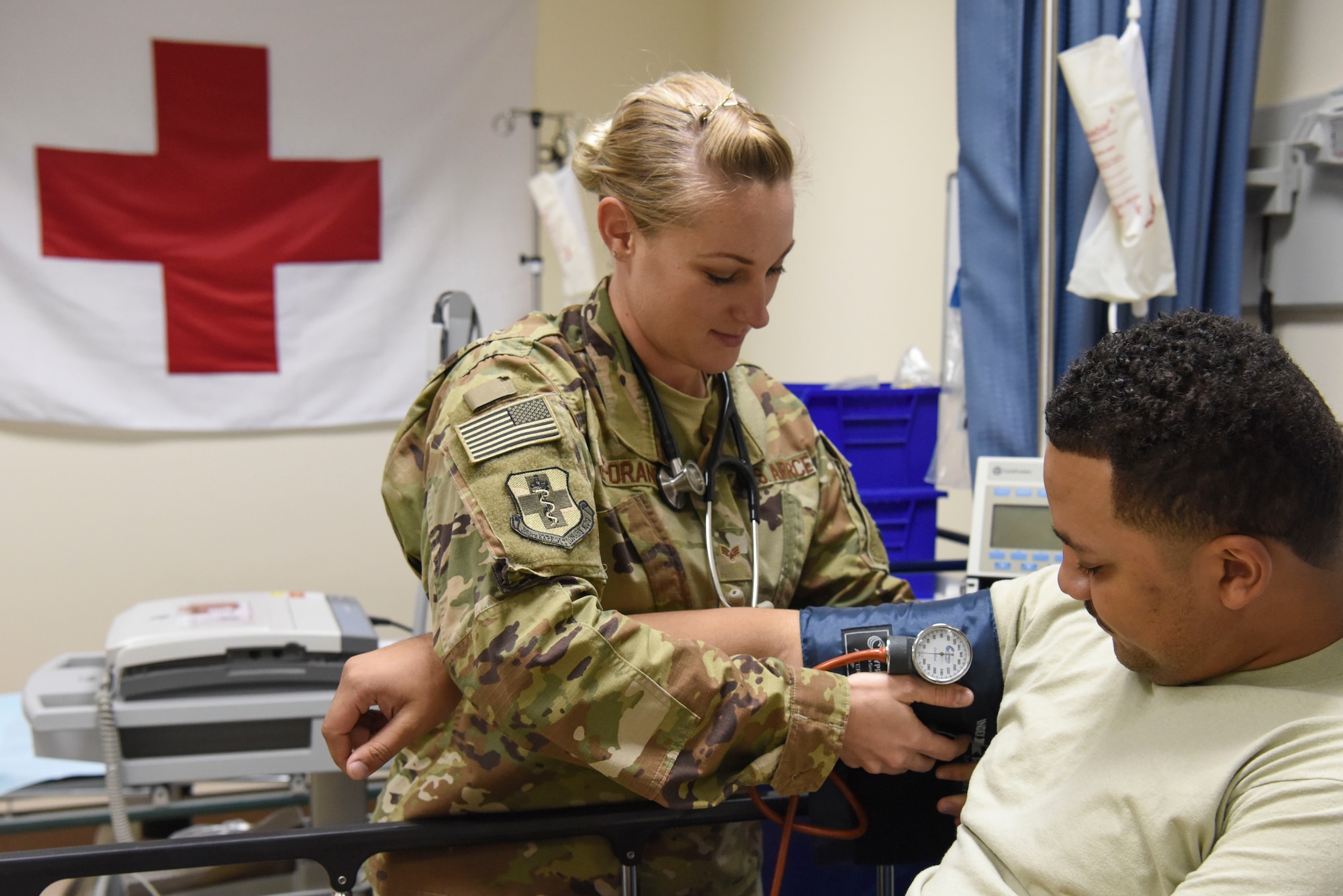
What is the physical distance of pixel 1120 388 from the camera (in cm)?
79

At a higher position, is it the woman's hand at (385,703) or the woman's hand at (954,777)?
the woman's hand at (385,703)

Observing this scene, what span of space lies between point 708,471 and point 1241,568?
1.88 ft

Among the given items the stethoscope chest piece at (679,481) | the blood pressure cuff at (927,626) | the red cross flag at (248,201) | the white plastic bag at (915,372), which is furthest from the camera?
the red cross flag at (248,201)

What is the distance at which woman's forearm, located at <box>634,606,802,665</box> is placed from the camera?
1.09 metres

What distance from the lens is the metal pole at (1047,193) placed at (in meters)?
1.66

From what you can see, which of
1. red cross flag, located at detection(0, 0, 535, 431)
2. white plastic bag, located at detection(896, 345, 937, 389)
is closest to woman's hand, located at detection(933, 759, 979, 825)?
white plastic bag, located at detection(896, 345, 937, 389)

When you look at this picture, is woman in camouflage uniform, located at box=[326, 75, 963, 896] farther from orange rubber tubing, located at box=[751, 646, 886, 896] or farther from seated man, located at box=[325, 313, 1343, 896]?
seated man, located at box=[325, 313, 1343, 896]

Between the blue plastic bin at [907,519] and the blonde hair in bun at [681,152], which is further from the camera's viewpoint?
the blue plastic bin at [907,519]

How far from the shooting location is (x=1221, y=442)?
2.46 ft

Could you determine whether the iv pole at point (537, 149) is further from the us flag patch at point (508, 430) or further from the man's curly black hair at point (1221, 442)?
the man's curly black hair at point (1221, 442)

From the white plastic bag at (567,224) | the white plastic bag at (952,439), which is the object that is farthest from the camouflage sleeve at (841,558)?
the white plastic bag at (567,224)

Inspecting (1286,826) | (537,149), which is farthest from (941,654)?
(537,149)

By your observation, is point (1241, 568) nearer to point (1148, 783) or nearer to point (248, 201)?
point (1148, 783)

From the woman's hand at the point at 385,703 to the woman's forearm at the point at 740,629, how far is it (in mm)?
216
